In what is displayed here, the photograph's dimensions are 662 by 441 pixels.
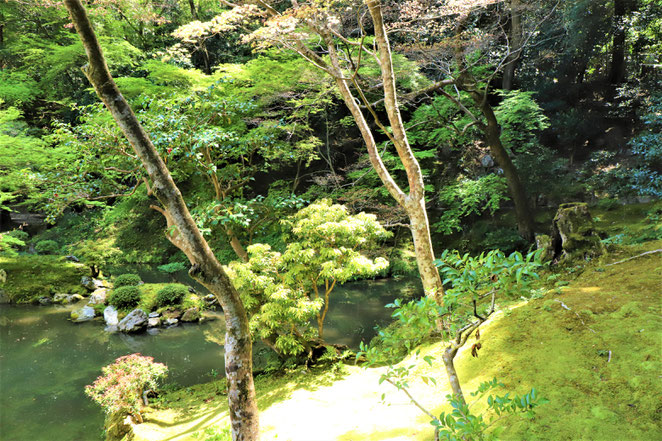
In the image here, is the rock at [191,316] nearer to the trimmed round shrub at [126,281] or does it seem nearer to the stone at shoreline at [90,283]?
the trimmed round shrub at [126,281]

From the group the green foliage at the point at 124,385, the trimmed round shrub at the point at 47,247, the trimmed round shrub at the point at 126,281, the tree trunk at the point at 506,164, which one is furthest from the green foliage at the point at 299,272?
the trimmed round shrub at the point at 47,247

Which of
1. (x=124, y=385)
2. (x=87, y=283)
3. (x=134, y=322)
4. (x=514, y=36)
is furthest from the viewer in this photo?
(x=87, y=283)

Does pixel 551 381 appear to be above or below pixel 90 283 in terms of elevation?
above

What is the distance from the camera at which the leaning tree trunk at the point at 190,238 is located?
2.38 m

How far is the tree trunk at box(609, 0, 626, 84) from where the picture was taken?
884 cm

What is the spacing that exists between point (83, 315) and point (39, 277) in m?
2.82

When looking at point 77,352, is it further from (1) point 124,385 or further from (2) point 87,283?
(2) point 87,283

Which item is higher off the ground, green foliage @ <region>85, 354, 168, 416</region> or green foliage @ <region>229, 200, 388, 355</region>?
green foliage @ <region>229, 200, 388, 355</region>

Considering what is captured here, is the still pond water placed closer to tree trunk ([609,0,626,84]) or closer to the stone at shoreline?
the stone at shoreline

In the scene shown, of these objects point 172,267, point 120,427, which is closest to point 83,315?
point 172,267

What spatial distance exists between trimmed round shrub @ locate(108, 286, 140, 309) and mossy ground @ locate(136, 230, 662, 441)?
187 inches

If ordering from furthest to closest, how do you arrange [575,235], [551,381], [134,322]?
1. [134,322]
2. [575,235]
3. [551,381]

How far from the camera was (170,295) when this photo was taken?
871cm

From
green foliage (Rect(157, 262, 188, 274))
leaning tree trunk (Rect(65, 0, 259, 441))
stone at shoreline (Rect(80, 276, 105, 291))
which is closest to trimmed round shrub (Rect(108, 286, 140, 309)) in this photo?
stone at shoreline (Rect(80, 276, 105, 291))
